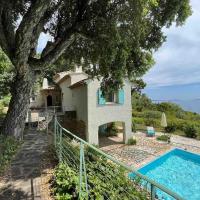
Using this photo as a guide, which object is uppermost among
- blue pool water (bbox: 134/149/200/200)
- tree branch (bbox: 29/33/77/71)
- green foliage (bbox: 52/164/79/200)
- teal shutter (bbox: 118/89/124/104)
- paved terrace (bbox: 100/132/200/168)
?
tree branch (bbox: 29/33/77/71)

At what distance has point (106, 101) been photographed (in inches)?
952

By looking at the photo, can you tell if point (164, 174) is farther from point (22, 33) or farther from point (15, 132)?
point (22, 33)

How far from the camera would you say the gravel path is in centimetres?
Result: 698

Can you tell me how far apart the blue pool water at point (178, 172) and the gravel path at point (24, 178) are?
8.56m

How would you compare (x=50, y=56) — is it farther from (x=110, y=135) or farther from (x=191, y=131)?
(x=191, y=131)

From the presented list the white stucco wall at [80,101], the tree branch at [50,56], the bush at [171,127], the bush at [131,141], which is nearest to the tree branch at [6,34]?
the tree branch at [50,56]

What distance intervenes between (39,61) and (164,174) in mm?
11451

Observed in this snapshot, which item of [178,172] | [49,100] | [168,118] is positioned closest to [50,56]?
[178,172]

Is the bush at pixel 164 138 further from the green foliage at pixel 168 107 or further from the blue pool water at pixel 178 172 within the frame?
the green foliage at pixel 168 107

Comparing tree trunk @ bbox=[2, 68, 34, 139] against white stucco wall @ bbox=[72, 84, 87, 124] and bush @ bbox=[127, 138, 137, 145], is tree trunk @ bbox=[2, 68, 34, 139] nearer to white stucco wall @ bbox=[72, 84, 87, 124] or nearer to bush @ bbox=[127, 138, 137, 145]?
white stucco wall @ bbox=[72, 84, 87, 124]

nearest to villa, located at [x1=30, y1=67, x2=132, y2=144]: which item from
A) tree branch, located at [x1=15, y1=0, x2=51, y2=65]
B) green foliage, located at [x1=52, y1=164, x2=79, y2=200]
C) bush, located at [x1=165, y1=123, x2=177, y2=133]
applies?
bush, located at [x1=165, y1=123, x2=177, y2=133]

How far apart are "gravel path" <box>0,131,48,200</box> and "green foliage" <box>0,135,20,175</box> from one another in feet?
0.82

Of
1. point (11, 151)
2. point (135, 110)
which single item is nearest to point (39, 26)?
point (11, 151)

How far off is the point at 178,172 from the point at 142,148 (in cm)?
483
